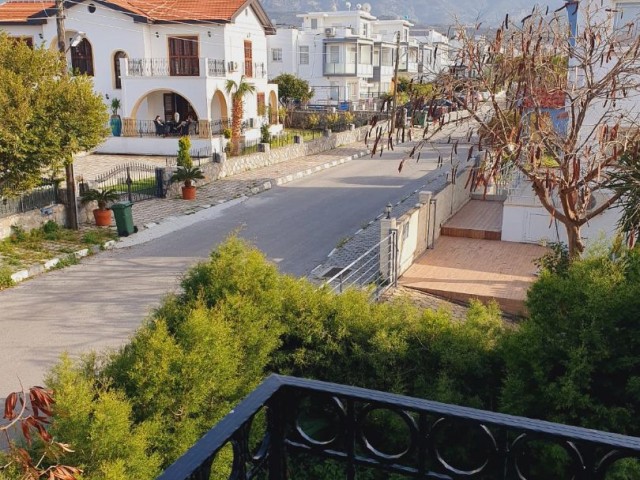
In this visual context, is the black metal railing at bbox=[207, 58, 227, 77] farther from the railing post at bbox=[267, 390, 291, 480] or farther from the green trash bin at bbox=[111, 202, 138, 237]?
the railing post at bbox=[267, 390, 291, 480]

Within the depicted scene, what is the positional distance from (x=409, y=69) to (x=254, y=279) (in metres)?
64.3

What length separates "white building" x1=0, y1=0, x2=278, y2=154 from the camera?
30156 millimetres

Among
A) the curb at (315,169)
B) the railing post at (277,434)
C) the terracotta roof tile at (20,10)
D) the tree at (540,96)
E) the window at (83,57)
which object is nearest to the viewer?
the railing post at (277,434)

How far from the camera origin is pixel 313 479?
627cm

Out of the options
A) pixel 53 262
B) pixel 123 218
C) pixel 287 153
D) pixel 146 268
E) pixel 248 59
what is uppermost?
pixel 248 59

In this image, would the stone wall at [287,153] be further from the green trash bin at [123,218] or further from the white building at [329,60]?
the white building at [329,60]

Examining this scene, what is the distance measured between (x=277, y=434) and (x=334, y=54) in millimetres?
56297

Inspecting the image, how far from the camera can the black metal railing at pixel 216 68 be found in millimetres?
30844

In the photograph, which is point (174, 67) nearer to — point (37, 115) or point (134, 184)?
point (134, 184)

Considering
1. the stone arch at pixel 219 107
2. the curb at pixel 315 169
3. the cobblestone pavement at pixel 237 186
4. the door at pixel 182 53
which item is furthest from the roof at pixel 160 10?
the curb at pixel 315 169

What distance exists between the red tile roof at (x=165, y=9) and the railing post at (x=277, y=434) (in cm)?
3206

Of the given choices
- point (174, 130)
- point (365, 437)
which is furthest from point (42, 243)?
point (174, 130)

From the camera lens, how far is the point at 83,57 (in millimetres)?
33219

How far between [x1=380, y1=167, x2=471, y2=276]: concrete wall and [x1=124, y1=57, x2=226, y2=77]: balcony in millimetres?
16982
